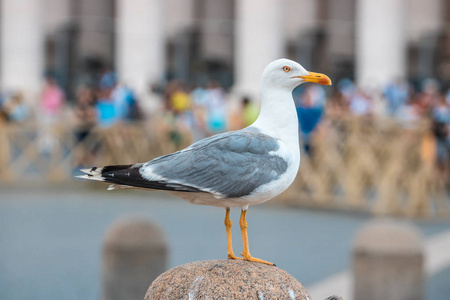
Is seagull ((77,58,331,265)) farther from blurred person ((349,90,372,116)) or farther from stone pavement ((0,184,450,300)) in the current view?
blurred person ((349,90,372,116))

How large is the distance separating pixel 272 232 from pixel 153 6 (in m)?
21.4

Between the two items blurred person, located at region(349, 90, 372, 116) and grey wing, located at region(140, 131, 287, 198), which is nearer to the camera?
grey wing, located at region(140, 131, 287, 198)

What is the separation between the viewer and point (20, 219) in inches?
583

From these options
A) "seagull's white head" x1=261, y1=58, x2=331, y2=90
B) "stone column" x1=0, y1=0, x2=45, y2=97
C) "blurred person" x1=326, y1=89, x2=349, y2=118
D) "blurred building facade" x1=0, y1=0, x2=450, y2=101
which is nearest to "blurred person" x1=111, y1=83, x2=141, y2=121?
"blurred person" x1=326, y1=89, x2=349, y2=118

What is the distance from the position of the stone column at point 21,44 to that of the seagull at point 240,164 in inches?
1181

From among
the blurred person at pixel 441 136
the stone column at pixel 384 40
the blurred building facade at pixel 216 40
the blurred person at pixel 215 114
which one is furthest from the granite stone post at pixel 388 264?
the stone column at pixel 384 40

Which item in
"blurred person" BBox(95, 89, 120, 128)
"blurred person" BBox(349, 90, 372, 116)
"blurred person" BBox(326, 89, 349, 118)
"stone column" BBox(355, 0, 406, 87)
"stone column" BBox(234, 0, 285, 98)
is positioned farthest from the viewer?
"stone column" BBox(234, 0, 285, 98)

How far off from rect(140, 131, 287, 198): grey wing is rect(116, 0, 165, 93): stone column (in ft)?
95.1

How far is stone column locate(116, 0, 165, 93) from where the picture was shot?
33594 millimetres

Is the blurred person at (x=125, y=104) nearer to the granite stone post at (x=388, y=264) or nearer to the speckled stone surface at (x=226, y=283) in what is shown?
the granite stone post at (x=388, y=264)

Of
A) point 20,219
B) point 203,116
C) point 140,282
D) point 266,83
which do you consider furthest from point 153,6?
point 266,83

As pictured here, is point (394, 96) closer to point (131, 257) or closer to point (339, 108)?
point (339, 108)

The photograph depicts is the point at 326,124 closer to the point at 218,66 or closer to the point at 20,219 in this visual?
the point at 20,219

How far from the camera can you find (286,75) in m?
4.86
